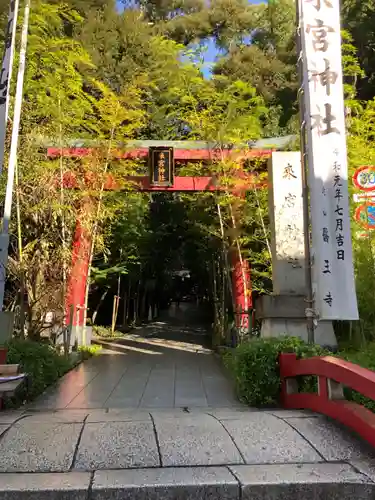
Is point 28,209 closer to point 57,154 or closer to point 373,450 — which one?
point 57,154

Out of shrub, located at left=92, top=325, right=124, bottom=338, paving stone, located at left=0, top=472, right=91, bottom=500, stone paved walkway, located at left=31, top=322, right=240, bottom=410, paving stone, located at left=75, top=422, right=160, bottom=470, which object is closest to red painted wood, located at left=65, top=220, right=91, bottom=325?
stone paved walkway, located at left=31, top=322, right=240, bottom=410

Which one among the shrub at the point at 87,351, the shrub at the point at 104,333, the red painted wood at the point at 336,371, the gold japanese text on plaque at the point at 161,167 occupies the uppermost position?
the gold japanese text on plaque at the point at 161,167

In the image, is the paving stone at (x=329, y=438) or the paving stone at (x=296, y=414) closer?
the paving stone at (x=329, y=438)

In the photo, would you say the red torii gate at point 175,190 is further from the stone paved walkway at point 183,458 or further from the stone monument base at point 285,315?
the stone paved walkway at point 183,458

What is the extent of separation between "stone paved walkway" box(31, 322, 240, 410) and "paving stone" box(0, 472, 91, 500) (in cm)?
258

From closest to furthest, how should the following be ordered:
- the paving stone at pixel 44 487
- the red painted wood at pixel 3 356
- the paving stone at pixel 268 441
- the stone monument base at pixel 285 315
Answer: the paving stone at pixel 44 487
the paving stone at pixel 268 441
the red painted wood at pixel 3 356
the stone monument base at pixel 285 315

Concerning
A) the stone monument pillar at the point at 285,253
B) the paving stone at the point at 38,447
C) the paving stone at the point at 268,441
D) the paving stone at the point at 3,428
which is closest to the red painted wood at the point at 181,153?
the stone monument pillar at the point at 285,253

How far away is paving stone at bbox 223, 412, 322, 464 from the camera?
3027 millimetres

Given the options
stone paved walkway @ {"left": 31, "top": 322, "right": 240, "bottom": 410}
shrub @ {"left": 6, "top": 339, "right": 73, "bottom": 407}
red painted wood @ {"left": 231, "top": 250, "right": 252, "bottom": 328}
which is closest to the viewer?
shrub @ {"left": 6, "top": 339, "right": 73, "bottom": 407}

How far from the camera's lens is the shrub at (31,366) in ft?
16.9

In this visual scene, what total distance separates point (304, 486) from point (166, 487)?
2.54ft

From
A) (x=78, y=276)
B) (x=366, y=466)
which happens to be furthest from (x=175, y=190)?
(x=366, y=466)

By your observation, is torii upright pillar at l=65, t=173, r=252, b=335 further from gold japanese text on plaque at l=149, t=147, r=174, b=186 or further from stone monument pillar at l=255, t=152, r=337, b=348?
stone monument pillar at l=255, t=152, r=337, b=348

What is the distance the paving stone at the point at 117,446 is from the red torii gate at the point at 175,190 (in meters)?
5.99
